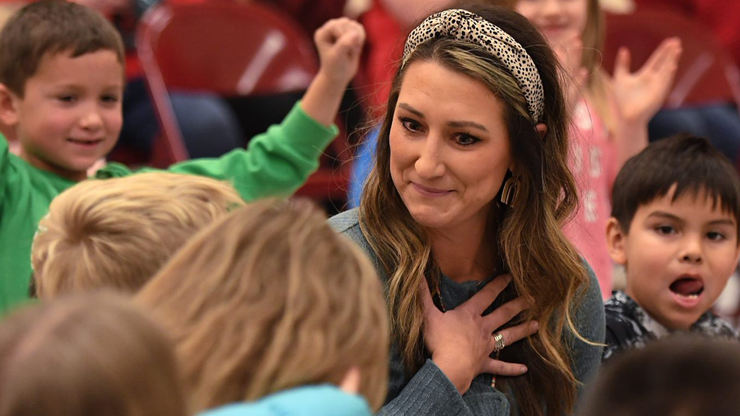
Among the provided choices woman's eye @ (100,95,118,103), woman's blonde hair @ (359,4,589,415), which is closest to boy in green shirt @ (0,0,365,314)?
woman's eye @ (100,95,118,103)

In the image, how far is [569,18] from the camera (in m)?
2.91

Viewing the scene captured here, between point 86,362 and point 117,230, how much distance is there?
1.99ft

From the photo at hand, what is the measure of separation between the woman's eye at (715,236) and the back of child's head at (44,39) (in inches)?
57.1

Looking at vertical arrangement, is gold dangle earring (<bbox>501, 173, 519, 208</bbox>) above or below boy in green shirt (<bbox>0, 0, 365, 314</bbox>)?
below

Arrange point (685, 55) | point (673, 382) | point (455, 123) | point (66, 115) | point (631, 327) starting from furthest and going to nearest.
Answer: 1. point (685, 55)
2. point (66, 115)
3. point (631, 327)
4. point (455, 123)
5. point (673, 382)

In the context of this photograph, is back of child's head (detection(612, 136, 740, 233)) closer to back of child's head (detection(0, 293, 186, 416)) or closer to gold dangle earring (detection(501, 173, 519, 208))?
gold dangle earring (detection(501, 173, 519, 208))

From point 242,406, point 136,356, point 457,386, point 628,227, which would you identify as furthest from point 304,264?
point 628,227

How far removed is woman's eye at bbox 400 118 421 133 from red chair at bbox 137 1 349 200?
151 cm

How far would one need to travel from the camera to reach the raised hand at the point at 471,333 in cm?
170

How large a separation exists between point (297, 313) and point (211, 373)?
0.35ft

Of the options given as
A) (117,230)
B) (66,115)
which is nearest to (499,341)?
(117,230)

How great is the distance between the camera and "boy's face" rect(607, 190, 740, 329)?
2148 mm

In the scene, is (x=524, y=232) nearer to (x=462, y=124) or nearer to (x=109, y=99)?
(x=462, y=124)

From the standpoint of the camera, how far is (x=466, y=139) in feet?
5.83
